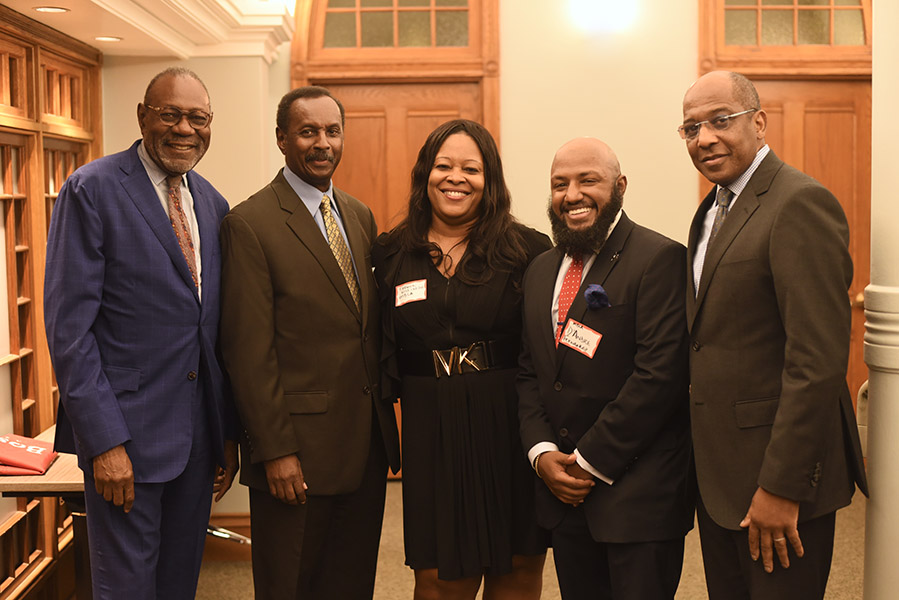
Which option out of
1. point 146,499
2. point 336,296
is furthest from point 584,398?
point 146,499

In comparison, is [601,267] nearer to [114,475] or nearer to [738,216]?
[738,216]

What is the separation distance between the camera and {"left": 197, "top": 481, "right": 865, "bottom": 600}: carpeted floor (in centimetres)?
364

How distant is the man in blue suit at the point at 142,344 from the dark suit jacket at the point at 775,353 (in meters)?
1.29

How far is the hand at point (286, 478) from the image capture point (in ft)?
7.64

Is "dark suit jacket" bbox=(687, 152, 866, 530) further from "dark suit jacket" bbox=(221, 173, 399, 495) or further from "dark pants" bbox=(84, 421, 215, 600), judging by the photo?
"dark pants" bbox=(84, 421, 215, 600)

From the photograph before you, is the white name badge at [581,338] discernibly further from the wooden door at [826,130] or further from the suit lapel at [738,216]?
the wooden door at [826,130]

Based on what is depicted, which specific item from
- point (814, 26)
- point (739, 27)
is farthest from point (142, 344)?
point (814, 26)

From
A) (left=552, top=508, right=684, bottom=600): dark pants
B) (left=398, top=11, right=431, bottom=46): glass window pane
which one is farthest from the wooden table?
(left=398, top=11, right=431, bottom=46): glass window pane

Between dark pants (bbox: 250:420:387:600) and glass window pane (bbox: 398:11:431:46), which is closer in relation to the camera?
dark pants (bbox: 250:420:387:600)

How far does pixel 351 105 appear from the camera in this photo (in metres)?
4.91

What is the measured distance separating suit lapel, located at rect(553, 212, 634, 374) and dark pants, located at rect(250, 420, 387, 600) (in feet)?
2.24

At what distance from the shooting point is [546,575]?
12.6 feet

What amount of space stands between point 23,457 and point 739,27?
13.9 ft

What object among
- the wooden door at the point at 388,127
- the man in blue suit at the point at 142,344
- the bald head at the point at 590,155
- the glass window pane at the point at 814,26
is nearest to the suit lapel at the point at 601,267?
the bald head at the point at 590,155
